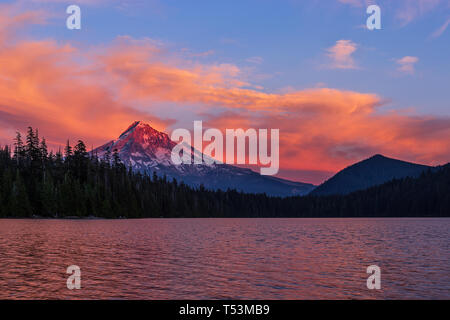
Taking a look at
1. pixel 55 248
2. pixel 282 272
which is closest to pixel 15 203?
pixel 55 248

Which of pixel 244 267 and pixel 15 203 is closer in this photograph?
pixel 244 267

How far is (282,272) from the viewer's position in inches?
1358

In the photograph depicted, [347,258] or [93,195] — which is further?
[93,195]

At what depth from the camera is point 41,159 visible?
185m

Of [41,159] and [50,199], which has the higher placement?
[41,159]

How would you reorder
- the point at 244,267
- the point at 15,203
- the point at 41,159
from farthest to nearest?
the point at 41,159 < the point at 15,203 < the point at 244,267

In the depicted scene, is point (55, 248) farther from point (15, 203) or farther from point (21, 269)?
point (15, 203)

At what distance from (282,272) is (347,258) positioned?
1325 cm
